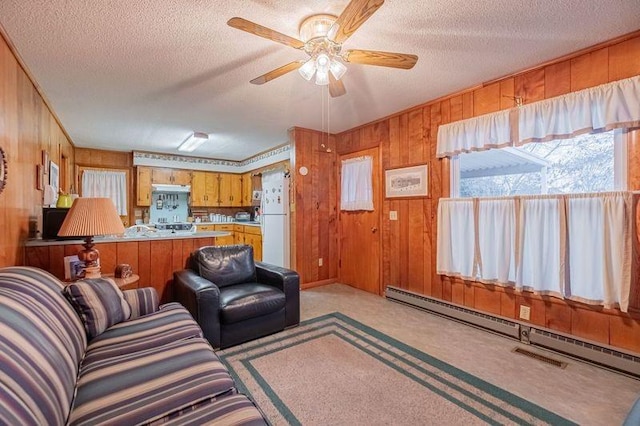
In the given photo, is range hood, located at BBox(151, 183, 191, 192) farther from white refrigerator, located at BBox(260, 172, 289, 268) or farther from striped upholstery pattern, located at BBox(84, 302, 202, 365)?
striped upholstery pattern, located at BBox(84, 302, 202, 365)

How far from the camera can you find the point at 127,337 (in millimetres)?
1633

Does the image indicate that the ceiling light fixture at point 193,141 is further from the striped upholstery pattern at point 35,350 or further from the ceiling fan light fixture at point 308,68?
the striped upholstery pattern at point 35,350

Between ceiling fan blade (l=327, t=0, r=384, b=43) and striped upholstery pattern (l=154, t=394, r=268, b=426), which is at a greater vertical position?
ceiling fan blade (l=327, t=0, r=384, b=43)

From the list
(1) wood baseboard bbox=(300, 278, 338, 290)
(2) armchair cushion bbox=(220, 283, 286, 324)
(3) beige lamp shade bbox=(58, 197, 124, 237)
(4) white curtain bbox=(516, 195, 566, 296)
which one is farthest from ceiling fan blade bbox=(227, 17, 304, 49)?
(1) wood baseboard bbox=(300, 278, 338, 290)

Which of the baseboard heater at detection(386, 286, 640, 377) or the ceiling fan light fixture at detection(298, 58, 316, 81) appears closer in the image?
the ceiling fan light fixture at detection(298, 58, 316, 81)

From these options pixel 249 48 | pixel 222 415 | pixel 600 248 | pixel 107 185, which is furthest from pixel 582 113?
pixel 107 185

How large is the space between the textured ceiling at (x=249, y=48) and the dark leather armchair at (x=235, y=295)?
1.69 metres

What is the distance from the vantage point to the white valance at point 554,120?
207cm

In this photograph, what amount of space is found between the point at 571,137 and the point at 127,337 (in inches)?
134

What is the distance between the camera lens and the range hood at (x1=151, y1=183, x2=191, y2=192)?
236 inches

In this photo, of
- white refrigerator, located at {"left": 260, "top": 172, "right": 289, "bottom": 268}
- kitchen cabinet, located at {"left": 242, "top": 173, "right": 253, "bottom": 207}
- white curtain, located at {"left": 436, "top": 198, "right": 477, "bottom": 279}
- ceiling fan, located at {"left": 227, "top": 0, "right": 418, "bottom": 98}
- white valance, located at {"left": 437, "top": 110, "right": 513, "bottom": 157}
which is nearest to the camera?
ceiling fan, located at {"left": 227, "top": 0, "right": 418, "bottom": 98}

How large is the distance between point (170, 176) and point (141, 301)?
15.6ft

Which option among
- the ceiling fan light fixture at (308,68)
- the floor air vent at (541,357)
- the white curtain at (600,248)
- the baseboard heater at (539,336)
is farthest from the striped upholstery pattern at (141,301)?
the white curtain at (600,248)

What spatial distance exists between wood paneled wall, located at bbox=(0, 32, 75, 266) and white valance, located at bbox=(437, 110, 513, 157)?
367 cm
